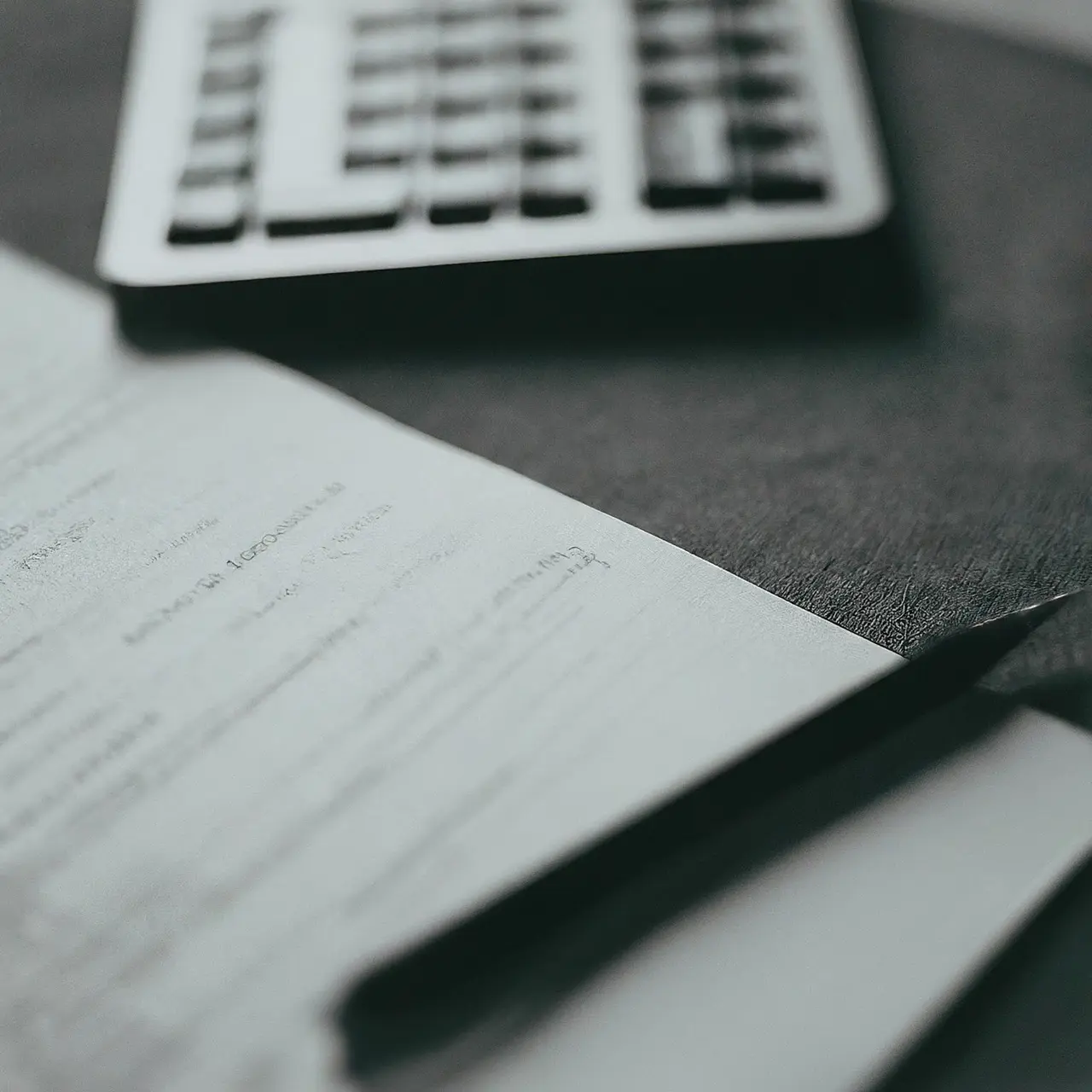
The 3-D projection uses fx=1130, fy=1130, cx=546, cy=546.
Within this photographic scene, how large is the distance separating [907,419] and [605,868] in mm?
167

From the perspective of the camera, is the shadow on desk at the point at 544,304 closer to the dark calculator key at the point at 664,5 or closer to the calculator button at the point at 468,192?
the calculator button at the point at 468,192

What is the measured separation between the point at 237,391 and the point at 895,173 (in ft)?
0.76

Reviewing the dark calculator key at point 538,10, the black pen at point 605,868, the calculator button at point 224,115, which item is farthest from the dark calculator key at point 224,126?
the black pen at point 605,868

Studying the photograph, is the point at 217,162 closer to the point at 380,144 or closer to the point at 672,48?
the point at 380,144

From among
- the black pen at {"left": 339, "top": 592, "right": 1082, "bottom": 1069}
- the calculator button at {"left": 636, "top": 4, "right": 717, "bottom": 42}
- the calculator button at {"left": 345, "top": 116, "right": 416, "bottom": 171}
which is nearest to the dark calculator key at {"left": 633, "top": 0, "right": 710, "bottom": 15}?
the calculator button at {"left": 636, "top": 4, "right": 717, "bottom": 42}

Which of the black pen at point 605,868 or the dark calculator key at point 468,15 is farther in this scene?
the dark calculator key at point 468,15

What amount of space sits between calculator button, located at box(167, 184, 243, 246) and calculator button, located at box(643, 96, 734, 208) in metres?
0.12

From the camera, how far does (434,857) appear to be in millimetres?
195

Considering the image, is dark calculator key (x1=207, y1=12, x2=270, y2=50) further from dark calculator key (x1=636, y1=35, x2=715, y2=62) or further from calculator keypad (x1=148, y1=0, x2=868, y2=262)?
dark calculator key (x1=636, y1=35, x2=715, y2=62)

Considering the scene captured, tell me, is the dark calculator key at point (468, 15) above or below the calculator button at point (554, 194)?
above

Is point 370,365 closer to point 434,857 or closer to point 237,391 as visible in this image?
point 237,391

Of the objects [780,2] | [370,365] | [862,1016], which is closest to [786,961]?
[862,1016]

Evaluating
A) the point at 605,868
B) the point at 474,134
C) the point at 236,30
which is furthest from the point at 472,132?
the point at 605,868

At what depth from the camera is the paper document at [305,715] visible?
18cm
